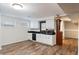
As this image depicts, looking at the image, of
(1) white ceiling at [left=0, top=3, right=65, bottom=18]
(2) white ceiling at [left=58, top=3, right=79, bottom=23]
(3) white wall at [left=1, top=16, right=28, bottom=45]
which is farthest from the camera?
(3) white wall at [left=1, top=16, right=28, bottom=45]

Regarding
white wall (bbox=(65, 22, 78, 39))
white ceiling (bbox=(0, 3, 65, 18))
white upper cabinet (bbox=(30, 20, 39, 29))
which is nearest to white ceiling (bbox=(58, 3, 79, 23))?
white ceiling (bbox=(0, 3, 65, 18))

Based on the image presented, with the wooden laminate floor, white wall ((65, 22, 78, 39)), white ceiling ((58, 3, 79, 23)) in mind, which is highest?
white ceiling ((58, 3, 79, 23))

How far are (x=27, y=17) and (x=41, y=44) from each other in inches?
33.0

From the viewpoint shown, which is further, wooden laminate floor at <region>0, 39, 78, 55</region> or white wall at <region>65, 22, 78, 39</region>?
white wall at <region>65, 22, 78, 39</region>

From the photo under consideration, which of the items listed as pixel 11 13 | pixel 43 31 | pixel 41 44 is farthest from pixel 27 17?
pixel 41 44

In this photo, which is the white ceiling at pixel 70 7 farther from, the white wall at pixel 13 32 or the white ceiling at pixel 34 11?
the white wall at pixel 13 32

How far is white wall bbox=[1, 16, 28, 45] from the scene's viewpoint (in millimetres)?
1785

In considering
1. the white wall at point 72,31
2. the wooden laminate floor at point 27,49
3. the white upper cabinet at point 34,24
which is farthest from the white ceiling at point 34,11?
the white wall at point 72,31

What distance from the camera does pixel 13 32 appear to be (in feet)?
6.37

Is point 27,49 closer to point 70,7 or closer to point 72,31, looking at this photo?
point 70,7

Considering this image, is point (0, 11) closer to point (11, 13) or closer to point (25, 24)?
point (11, 13)

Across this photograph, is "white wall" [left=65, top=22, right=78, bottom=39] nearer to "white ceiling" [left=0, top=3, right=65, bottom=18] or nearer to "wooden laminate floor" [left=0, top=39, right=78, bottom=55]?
"wooden laminate floor" [left=0, top=39, right=78, bottom=55]

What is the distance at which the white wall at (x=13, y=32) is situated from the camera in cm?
179

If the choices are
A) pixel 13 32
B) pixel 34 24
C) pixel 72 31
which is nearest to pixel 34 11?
pixel 34 24
